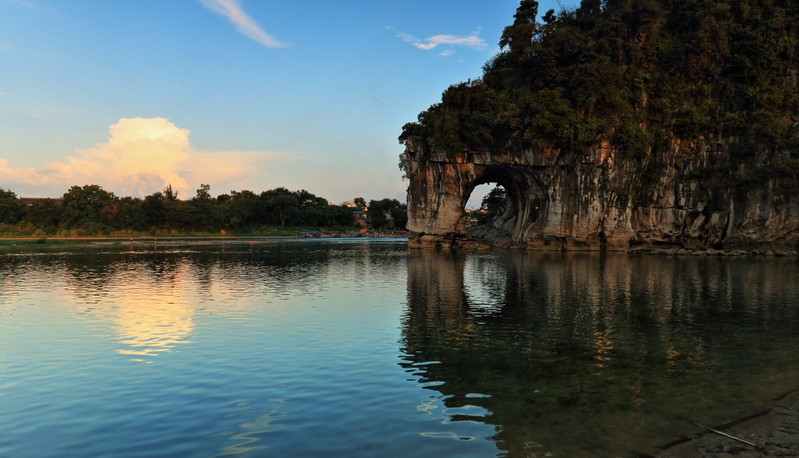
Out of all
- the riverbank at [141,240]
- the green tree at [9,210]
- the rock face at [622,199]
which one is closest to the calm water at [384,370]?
the rock face at [622,199]

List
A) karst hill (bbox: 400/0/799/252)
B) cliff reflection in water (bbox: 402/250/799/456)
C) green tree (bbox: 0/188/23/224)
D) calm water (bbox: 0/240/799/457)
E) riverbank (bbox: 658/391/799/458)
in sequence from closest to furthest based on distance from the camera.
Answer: riverbank (bbox: 658/391/799/458)
calm water (bbox: 0/240/799/457)
cliff reflection in water (bbox: 402/250/799/456)
karst hill (bbox: 400/0/799/252)
green tree (bbox: 0/188/23/224)

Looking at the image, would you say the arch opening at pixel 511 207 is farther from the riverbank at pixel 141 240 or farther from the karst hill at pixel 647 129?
the riverbank at pixel 141 240

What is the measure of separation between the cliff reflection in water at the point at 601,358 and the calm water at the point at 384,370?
7 cm

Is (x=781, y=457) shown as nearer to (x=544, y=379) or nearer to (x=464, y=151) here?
(x=544, y=379)

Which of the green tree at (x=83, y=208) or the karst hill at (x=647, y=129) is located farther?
the green tree at (x=83, y=208)

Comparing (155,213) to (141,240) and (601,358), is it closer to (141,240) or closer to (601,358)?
(141,240)

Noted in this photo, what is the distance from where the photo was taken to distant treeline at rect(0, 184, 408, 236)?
104375mm

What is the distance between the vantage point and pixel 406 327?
56.3 feet

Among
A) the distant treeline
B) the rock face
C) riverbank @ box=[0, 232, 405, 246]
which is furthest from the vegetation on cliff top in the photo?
the distant treeline

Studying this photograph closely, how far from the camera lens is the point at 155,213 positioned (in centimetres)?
11419

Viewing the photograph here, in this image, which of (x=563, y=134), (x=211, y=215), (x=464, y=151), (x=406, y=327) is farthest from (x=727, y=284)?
(x=211, y=215)

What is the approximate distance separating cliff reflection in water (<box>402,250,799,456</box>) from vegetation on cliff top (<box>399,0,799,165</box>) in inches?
1452

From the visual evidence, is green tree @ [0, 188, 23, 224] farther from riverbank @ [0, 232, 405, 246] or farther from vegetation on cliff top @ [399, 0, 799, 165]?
vegetation on cliff top @ [399, 0, 799, 165]

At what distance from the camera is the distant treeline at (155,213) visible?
4109 inches
